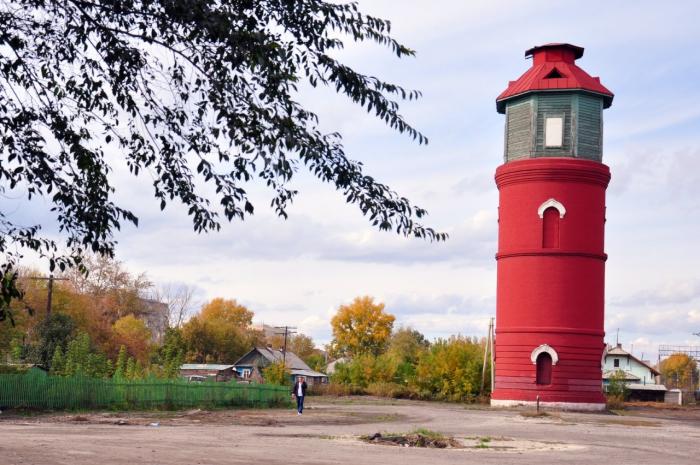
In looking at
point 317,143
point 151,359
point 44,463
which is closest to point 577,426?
point 44,463

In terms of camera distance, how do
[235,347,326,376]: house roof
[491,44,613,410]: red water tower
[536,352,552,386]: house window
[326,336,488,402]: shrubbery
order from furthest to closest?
1. [235,347,326,376]: house roof
2. [326,336,488,402]: shrubbery
3. [536,352,552,386]: house window
4. [491,44,613,410]: red water tower

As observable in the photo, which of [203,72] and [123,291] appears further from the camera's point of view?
[123,291]

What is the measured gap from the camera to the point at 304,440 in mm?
22000

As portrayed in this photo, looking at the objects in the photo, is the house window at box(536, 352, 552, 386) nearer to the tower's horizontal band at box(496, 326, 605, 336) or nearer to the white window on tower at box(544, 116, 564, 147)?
the tower's horizontal band at box(496, 326, 605, 336)

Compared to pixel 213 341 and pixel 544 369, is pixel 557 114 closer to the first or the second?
pixel 544 369

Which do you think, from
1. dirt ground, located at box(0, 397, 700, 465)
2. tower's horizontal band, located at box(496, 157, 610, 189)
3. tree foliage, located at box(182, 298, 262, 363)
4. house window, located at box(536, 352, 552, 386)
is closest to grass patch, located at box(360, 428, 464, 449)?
dirt ground, located at box(0, 397, 700, 465)

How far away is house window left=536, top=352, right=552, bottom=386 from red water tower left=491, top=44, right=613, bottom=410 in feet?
0.16

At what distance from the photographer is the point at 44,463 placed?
14195 millimetres

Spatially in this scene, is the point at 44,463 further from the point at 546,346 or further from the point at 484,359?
the point at 484,359

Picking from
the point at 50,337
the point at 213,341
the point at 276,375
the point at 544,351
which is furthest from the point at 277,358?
the point at 544,351

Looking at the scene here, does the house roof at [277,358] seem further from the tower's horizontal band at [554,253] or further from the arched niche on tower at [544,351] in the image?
the arched niche on tower at [544,351]

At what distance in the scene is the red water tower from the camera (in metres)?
45.0

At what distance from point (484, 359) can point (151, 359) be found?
2310cm

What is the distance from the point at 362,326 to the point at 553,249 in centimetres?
5897
